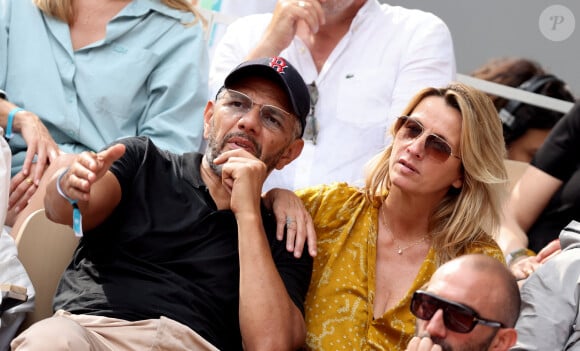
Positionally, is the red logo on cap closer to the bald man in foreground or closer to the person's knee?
the bald man in foreground

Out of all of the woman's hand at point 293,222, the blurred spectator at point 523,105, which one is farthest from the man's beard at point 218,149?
the blurred spectator at point 523,105

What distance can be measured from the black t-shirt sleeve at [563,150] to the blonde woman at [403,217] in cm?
84

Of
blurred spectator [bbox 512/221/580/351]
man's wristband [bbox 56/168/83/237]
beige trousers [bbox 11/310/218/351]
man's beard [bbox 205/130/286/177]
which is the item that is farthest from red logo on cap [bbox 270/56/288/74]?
blurred spectator [bbox 512/221/580/351]

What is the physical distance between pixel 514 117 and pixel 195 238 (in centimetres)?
268

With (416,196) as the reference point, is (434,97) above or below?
above

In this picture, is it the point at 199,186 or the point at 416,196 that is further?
the point at 416,196

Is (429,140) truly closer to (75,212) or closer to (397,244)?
(397,244)

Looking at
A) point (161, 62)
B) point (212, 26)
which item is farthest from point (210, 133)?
point (212, 26)

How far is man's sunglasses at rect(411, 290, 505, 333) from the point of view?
8.77 feet

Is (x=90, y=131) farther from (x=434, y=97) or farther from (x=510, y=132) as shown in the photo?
(x=510, y=132)

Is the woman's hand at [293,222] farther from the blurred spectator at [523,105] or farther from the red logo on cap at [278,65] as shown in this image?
the blurred spectator at [523,105]

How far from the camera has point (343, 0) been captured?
14.1 feet

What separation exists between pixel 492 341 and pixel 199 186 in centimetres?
108

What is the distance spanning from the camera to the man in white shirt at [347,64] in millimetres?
4102
